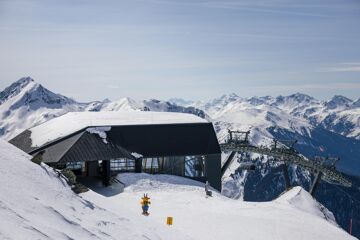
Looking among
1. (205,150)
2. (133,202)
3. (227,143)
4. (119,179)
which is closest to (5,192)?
(133,202)

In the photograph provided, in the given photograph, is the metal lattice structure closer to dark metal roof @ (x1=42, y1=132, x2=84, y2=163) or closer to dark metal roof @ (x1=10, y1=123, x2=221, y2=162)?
dark metal roof @ (x1=10, y1=123, x2=221, y2=162)

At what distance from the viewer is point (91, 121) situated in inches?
1651

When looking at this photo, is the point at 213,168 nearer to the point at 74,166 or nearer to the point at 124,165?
the point at 124,165

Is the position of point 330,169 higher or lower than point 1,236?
lower

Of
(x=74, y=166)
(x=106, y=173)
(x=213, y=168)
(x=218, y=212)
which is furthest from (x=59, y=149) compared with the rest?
(x=213, y=168)

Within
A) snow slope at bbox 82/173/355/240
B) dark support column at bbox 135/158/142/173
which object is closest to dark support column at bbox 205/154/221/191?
dark support column at bbox 135/158/142/173

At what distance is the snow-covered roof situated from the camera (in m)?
39.4

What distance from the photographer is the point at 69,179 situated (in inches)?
813

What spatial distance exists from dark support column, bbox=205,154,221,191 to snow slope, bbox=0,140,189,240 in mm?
24685

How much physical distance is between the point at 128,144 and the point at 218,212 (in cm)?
1612

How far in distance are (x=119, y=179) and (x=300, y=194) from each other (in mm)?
14708

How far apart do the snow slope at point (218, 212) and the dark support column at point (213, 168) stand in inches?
309

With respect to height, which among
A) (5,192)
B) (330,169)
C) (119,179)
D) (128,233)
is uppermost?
(5,192)

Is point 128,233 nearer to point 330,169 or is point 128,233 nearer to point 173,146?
point 173,146
